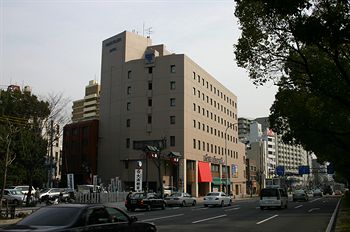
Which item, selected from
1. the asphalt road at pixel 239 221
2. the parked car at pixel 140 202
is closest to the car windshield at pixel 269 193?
the asphalt road at pixel 239 221

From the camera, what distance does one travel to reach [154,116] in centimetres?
7550

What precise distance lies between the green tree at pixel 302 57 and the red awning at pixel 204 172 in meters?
47.7

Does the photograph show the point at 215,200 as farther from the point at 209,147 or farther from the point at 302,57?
the point at 209,147

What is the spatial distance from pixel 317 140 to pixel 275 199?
7.09 metres

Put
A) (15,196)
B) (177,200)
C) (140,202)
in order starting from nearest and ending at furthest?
(140,202) → (15,196) → (177,200)

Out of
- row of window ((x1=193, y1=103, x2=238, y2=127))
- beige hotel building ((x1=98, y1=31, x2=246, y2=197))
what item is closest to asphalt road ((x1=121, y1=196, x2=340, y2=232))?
beige hotel building ((x1=98, y1=31, x2=246, y2=197))

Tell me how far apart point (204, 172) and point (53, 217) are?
2829 inches

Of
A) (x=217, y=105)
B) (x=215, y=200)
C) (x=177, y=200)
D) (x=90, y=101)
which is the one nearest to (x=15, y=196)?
(x=177, y=200)

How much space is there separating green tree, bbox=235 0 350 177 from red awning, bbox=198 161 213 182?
47738 mm

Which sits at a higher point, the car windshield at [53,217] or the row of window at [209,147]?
the row of window at [209,147]

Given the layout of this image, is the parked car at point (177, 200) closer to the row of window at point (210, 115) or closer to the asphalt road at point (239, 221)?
the asphalt road at point (239, 221)

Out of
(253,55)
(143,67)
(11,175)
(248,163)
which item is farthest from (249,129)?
(253,55)

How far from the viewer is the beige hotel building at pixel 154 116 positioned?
7381 centimetres

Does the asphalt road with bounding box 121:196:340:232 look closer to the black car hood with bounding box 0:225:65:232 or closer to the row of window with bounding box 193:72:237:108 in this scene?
the black car hood with bounding box 0:225:65:232
